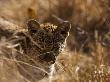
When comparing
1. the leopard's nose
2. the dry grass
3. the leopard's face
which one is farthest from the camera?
the leopard's face

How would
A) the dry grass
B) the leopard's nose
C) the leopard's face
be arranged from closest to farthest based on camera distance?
the dry grass → the leopard's nose → the leopard's face

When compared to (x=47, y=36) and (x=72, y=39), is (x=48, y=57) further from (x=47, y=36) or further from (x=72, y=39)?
(x=72, y=39)

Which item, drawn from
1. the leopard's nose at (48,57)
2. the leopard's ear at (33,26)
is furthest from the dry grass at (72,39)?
the leopard's ear at (33,26)

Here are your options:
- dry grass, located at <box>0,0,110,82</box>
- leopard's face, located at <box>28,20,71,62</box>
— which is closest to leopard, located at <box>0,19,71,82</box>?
leopard's face, located at <box>28,20,71,62</box>

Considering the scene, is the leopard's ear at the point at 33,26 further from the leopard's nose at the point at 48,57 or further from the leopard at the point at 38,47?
the leopard's nose at the point at 48,57

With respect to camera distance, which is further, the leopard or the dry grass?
the leopard

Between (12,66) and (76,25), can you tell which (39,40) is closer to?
(12,66)

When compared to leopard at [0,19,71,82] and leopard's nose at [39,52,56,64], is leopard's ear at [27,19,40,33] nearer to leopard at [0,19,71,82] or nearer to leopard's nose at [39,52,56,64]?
leopard at [0,19,71,82]

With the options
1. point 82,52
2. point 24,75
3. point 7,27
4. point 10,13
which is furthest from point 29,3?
→ point 24,75
